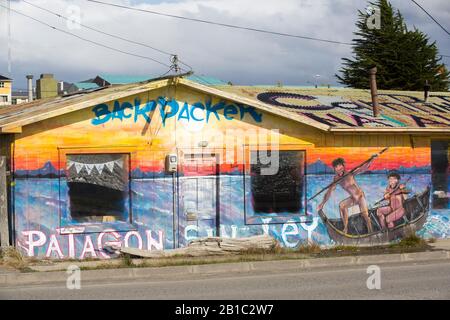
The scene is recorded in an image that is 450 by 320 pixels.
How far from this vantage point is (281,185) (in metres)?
17.1

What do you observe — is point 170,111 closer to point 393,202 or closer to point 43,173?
point 43,173

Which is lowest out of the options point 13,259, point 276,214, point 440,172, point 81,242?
point 13,259

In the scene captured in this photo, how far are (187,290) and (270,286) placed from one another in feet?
4.62

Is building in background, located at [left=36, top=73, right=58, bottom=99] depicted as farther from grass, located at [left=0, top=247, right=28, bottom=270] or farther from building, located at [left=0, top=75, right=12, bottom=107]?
building, located at [left=0, top=75, right=12, bottom=107]

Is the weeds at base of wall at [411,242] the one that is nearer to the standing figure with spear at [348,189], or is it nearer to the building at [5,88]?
the standing figure with spear at [348,189]

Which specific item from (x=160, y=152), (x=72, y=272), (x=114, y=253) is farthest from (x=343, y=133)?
(x=72, y=272)

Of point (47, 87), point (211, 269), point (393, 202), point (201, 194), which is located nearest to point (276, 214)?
point (201, 194)

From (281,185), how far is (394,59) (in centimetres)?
3006

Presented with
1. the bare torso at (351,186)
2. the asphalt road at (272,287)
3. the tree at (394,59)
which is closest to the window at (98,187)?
the asphalt road at (272,287)

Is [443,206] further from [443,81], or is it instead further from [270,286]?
[443,81]

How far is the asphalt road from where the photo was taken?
10516mm

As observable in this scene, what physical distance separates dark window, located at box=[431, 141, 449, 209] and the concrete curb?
2.97 m

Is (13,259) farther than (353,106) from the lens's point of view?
No

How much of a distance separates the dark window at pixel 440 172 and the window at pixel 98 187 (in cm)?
833
